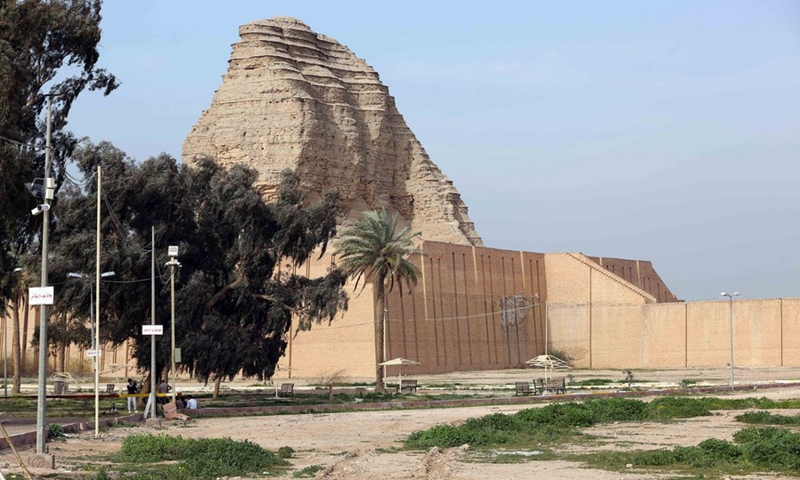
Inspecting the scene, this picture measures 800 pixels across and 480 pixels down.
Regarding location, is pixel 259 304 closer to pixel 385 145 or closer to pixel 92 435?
pixel 92 435

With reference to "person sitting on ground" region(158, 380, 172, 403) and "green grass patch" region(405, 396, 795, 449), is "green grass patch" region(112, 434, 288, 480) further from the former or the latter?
"person sitting on ground" region(158, 380, 172, 403)

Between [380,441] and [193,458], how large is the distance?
633 cm

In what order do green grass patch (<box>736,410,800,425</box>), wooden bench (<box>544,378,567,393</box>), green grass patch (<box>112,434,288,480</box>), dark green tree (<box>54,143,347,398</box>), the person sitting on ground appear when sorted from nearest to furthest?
1. green grass patch (<box>112,434,288,480</box>)
2. green grass patch (<box>736,410,800,425</box>)
3. the person sitting on ground
4. dark green tree (<box>54,143,347,398</box>)
5. wooden bench (<box>544,378,567,393</box>)

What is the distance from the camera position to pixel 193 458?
21.4 m

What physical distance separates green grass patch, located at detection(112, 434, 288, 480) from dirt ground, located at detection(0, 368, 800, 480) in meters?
0.70

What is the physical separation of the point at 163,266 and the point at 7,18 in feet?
37.4

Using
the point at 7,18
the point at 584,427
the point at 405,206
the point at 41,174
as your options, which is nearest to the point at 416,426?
the point at 584,427

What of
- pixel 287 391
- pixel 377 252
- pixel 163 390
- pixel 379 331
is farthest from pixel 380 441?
pixel 377 252

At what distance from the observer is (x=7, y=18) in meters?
32.6

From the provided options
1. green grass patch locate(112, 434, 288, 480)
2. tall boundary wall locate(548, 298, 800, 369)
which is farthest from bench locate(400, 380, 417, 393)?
tall boundary wall locate(548, 298, 800, 369)

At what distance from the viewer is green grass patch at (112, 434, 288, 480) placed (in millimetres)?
19859

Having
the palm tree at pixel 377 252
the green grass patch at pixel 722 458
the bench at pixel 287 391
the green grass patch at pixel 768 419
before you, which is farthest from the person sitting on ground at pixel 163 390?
the green grass patch at pixel 722 458

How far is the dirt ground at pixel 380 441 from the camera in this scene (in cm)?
1972

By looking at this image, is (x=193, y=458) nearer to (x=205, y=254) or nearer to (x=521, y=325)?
(x=205, y=254)
